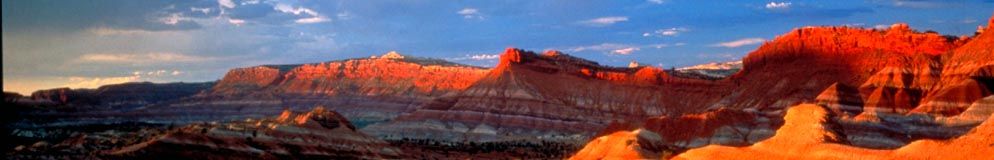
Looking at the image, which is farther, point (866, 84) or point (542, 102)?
point (542, 102)

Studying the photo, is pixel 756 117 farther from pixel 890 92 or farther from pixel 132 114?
pixel 132 114

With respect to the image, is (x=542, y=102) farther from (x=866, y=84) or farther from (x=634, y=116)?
(x=866, y=84)

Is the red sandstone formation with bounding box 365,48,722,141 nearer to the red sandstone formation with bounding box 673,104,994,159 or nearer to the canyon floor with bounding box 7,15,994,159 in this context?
the canyon floor with bounding box 7,15,994,159

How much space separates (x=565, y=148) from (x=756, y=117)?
71.6 ft

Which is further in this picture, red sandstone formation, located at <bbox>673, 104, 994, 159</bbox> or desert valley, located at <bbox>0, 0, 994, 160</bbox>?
desert valley, located at <bbox>0, 0, 994, 160</bbox>

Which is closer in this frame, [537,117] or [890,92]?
[890,92]

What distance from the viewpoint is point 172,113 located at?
7707 inches

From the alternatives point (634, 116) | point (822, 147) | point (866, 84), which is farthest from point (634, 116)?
point (822, 147)

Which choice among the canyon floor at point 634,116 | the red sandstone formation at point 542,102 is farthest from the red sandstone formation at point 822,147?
the red sandstone formation at point 542,102

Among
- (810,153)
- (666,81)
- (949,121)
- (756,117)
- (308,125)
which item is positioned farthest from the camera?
(666,81)

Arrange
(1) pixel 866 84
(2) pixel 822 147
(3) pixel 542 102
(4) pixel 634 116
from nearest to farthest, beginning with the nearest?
(2) pixel 822 147
(1) pixel 866 84
(4) pixel 634 116
(3) pixel 542 102

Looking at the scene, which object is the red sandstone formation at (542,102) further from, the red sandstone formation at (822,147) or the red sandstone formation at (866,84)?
the red sandstone formation at (822,147)

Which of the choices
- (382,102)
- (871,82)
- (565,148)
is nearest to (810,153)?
(565,148)

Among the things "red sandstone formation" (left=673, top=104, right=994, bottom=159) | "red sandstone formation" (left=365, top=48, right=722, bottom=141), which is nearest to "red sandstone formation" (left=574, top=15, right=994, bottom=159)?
"red sandstone formation" (left=673, top=104, right=994, bottom=159)
